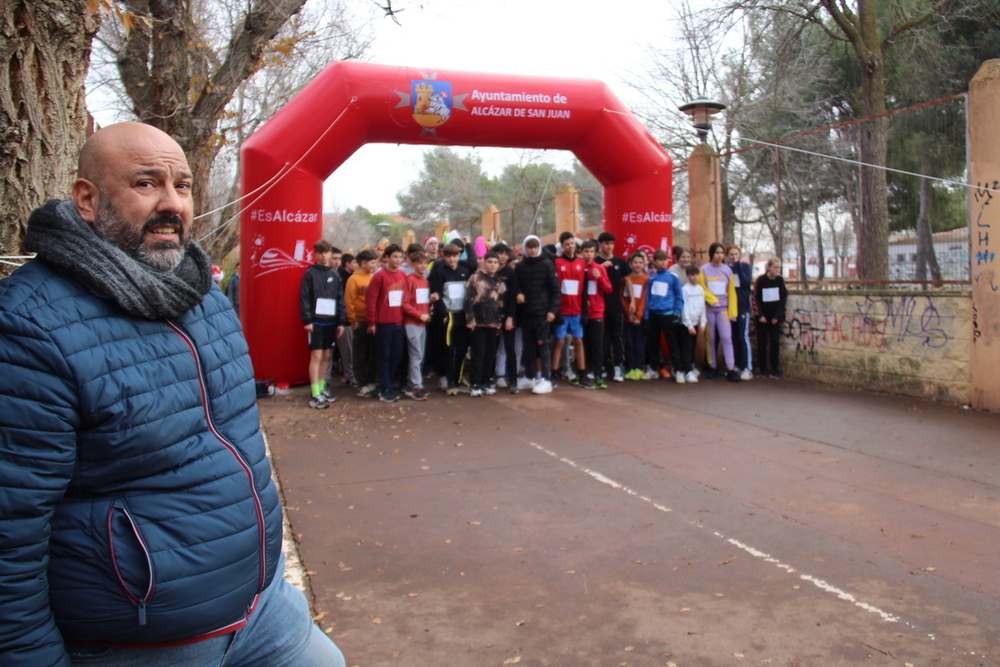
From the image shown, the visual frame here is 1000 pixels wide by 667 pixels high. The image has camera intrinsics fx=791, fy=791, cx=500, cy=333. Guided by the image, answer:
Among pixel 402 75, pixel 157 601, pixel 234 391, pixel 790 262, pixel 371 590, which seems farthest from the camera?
pixel 790 262

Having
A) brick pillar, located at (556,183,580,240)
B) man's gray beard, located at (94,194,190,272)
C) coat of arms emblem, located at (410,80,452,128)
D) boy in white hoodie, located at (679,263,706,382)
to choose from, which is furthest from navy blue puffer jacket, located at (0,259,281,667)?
brick pillar, located at (556,183,580,240)

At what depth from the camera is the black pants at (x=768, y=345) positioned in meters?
11.1

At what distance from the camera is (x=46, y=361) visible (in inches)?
61.0

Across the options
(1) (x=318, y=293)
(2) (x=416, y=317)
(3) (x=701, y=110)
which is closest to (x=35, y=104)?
(1) (x=318, y=293)

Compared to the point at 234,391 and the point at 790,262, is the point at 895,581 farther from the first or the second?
the point at 790,262

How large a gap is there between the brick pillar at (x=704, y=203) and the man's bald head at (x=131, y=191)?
1145 cm

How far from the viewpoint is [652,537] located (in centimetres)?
466

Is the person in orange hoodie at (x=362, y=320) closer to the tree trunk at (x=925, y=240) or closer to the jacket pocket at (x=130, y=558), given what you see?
the tree trunk at (x=925, y=240)

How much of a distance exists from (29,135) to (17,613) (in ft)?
6.45

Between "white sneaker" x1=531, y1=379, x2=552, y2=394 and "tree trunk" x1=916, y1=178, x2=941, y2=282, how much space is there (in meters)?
4.53

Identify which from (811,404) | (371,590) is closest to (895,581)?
(371,590)

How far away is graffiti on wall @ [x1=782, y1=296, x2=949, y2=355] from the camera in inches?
356

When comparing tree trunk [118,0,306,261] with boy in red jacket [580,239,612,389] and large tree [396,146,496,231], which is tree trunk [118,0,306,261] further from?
large tree [396,146,496,231]

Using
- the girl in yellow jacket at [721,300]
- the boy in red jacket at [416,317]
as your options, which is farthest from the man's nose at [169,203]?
the girl in yellow jacket at [721,300]
